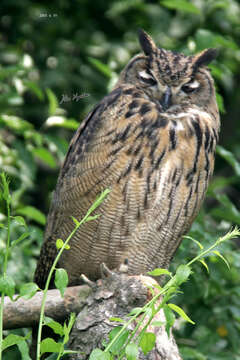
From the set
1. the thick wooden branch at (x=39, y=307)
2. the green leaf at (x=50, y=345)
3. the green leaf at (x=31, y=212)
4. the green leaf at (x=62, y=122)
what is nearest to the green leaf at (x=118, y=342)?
the green leaf at (x=50, y=345)

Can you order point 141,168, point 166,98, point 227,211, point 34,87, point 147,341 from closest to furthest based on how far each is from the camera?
point 147,341
point 141,168
point 166,98
point 227,211
point 34,87

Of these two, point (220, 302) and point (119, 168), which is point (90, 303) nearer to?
point (119, 168)

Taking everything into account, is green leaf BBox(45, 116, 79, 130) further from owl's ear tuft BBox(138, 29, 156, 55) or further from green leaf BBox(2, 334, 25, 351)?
green leaf BBox(2, 334, 25, 351)

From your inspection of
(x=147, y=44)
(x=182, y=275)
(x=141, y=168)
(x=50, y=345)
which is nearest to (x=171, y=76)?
(x=147, y=44)

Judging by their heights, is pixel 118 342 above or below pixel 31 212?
above

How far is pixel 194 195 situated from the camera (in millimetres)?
3236

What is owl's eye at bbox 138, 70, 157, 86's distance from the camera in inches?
130

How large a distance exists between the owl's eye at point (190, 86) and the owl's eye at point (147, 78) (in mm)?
151

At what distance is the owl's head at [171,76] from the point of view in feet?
10.6

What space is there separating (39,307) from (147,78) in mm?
1255

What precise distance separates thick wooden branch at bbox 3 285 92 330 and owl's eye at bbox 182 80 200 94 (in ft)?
3.57

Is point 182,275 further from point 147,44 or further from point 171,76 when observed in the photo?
point 147,44

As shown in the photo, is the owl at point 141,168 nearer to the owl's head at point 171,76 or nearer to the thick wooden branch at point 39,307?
the owl's head at point 171,76

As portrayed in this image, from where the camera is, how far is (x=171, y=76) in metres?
3.21
